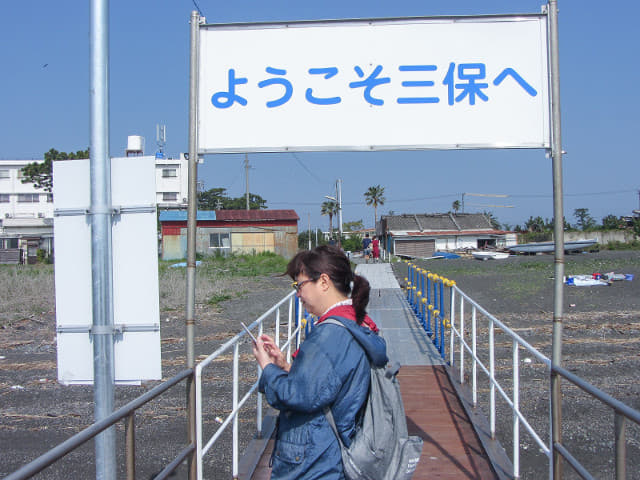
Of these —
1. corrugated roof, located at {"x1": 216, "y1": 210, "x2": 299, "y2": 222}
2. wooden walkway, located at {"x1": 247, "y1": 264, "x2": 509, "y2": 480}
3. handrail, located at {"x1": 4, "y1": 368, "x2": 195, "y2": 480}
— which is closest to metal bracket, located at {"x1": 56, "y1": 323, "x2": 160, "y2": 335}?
handrail, located at {"x1": 4, "y1": 368, "x2": 195, "y2": 480}

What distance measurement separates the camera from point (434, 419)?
4551 mm

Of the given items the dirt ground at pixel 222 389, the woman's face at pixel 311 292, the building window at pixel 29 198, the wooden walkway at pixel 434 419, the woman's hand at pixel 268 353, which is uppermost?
the building window at pixel 29 198

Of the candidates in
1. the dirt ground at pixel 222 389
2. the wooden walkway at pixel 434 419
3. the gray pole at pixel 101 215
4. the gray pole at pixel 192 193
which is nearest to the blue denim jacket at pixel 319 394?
the gray pole at pixel 101 215

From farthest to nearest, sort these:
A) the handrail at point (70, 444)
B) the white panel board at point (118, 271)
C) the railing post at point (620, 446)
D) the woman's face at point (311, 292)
Result: the white panel board at point (118, 271)
the woman's face at point (311, 292)
the railing post at point (620, 446)
the handrail at point (70, 444)

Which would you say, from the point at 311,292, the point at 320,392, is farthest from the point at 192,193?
the point at 320,392

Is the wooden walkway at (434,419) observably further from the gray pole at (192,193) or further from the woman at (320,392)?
the woman at (320,392)

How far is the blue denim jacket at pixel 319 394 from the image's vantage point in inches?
71.2

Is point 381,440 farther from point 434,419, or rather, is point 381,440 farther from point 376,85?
point 434,419

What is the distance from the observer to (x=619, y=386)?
22.3 ft

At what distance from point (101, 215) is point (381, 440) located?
5.29 feet

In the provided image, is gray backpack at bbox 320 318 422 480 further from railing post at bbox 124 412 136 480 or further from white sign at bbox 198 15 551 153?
white sign at bbox 198 15 551 153

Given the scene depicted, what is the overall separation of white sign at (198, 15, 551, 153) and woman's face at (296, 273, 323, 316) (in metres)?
1.34

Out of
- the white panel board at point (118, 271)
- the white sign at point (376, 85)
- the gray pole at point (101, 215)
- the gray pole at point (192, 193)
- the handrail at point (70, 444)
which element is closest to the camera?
the handrail at point (70, 444)

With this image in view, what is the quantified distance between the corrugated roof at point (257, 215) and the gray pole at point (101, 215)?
35.2 meters
